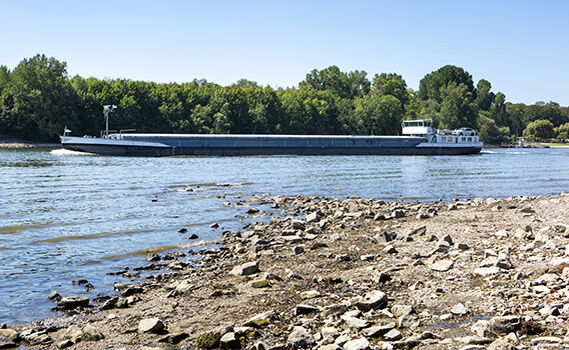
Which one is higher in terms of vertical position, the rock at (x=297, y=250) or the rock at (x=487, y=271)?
the rock at (x=487, y=271)

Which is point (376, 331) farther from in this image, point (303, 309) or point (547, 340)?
point (547, 340)

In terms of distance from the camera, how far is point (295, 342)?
24.2 ft

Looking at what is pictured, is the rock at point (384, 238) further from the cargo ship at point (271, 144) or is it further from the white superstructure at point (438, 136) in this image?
the white superstructure at point (438, 136)

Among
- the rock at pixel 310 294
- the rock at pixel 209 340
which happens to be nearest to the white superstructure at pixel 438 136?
the rock at pixel 310 294

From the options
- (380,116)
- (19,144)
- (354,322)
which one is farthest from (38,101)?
(354,322)

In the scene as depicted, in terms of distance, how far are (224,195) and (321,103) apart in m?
133

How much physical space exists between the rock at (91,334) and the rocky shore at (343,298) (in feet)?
0.11

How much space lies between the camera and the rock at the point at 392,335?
736 centimetres

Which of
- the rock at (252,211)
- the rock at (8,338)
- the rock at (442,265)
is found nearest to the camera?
the rock at (8,338)

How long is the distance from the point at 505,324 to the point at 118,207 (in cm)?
2036

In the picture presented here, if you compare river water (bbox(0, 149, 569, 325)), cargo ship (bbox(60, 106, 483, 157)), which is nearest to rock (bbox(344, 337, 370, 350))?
river water (bbox(0, 149, 569, 325))

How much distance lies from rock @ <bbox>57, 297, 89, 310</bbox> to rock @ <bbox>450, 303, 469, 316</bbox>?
22.1ft

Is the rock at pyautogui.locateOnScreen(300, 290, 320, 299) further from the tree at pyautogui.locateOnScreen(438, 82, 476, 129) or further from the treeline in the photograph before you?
the tree at pyautogui.locateOnScreen(438, 82, 476, 129)

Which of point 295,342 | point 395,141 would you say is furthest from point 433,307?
point 395,141
